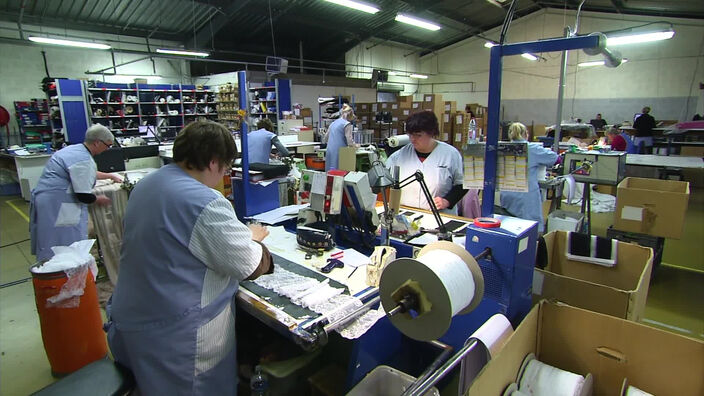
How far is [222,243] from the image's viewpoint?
138 centimetres

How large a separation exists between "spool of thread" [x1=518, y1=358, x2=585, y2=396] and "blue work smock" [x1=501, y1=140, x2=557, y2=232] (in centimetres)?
216

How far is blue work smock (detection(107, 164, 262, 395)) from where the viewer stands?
1.35 meters

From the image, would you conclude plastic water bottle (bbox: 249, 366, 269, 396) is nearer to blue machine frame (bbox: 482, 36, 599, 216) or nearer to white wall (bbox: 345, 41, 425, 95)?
blue machine frame (bbox: 482, 36, 599, 216)

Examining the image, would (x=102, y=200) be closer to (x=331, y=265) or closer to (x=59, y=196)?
(x=59, y=196)

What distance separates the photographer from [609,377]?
1.38 m

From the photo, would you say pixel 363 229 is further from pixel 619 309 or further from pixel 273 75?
pixel 273 75

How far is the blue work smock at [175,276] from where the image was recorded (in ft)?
4.43

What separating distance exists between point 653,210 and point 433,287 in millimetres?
3243

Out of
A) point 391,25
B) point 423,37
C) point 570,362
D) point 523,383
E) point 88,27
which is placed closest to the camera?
point 523,383

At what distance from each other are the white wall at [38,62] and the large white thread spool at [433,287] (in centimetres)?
935

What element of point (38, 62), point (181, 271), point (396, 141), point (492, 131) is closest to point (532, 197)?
point (396, 141)

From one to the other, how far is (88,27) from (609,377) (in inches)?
450

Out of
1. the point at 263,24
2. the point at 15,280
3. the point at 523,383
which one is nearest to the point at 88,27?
the point at 263,24

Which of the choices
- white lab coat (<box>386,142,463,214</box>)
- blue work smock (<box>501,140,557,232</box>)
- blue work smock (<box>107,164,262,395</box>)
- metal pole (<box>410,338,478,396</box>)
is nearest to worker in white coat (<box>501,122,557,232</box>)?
blue work smock (<box>501,140,557,232</box>)
